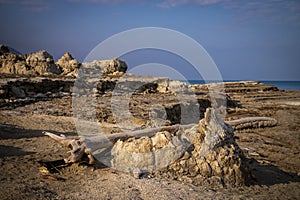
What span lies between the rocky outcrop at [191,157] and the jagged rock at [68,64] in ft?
79.3

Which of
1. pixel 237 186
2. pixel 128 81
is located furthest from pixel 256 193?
pixel 128 81

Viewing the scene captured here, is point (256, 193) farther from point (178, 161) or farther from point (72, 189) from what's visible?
point (72, 189)

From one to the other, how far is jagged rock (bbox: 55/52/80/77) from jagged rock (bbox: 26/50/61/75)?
115cm

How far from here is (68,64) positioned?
1212 inches

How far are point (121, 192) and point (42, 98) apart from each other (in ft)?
40.2

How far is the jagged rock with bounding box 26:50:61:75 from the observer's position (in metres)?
26.9

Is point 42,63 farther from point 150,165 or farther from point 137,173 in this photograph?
point 137,173

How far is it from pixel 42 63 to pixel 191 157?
81.8ft

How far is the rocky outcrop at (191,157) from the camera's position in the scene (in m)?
5.18

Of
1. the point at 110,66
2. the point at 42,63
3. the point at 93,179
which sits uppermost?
the point at 110,66

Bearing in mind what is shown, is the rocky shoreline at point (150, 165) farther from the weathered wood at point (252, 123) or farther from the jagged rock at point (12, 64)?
the jagged rock at point (12, 64)

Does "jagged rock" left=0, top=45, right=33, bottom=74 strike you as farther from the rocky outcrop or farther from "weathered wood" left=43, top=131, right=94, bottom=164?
the rocky outcrop

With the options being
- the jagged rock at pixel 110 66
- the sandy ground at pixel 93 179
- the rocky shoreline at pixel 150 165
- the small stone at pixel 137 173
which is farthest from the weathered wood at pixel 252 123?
the jagged rock at pixel 110 66

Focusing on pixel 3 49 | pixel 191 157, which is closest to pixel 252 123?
pixel 191 157
